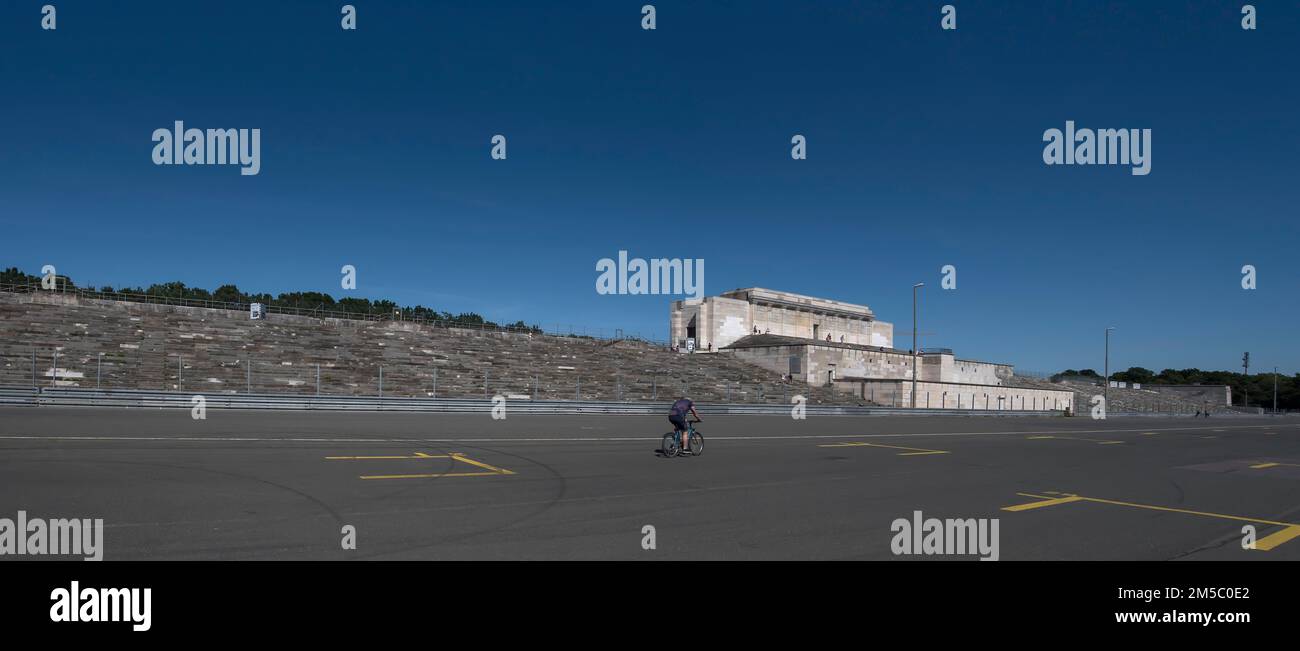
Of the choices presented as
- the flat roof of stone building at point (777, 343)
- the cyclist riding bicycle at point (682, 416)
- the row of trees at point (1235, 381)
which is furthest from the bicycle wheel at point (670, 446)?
the row of trees at point (1235, 381)

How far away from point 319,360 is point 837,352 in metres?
41.1

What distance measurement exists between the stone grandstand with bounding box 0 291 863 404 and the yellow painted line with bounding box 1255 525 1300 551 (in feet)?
106

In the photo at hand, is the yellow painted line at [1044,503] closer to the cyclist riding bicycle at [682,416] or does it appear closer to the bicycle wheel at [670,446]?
the cyclist riding bicycle at [682,416]

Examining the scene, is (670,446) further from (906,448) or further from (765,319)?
(765,319)

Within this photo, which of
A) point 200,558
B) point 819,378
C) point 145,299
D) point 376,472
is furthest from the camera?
point 819,378

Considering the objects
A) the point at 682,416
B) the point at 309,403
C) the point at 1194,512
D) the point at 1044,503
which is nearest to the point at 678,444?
the point at 682,416

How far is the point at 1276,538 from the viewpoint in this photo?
927 cm

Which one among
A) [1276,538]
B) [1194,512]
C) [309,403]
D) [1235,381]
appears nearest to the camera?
[1276,538]

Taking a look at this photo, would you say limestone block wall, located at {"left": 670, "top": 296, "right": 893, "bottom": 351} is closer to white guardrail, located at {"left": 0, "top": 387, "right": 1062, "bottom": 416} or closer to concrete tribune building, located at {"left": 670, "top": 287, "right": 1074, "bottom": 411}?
concrete tribune building, located at {"left": 670, "top": 287, "right": 1074, "bottom": 411}

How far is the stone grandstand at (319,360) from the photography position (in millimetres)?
34562
